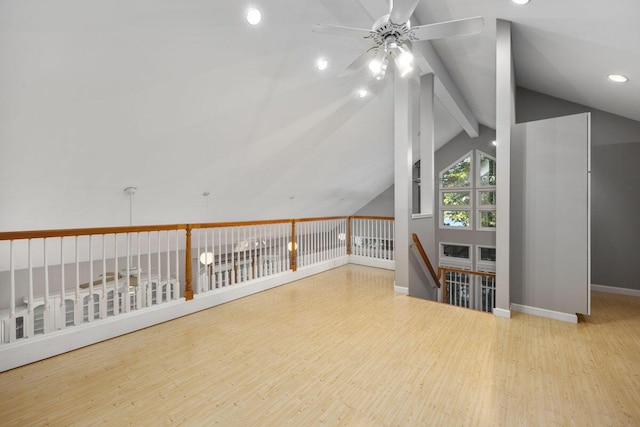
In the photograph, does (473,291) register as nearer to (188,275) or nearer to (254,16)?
(188,275)

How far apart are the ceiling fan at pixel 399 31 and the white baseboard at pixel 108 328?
138 inches

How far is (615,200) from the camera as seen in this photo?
5.11 metres

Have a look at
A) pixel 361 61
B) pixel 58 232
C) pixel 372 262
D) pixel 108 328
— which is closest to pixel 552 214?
pixel 361 61

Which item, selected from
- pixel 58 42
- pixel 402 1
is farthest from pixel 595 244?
pixel 58 42

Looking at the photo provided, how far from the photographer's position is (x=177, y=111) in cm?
371

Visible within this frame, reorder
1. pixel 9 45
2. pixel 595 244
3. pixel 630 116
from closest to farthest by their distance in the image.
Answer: pixel 9 45, pixel 630 116, pixel 595 244

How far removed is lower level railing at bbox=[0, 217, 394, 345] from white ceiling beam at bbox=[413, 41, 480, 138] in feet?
9.50

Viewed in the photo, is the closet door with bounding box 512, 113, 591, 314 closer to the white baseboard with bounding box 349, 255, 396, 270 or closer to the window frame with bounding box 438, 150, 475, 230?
the white baseboard with bounding box 349, 255, 396, 270

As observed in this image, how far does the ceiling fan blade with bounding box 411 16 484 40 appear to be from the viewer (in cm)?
242

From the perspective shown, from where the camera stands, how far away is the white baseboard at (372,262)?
19.5 ft

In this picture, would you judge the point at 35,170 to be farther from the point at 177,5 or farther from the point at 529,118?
the point at 529,118

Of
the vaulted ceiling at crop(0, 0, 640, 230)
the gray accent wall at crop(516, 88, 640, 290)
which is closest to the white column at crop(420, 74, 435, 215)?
the vaulted ceiling at crop(0, 0, 640, 230)

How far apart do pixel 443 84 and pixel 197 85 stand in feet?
13.8

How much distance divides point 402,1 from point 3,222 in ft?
17.6
